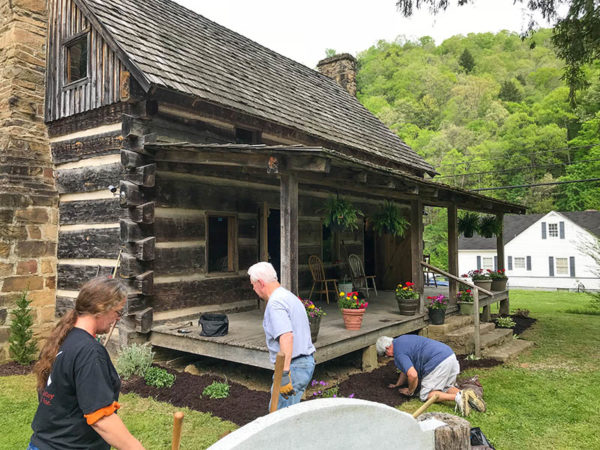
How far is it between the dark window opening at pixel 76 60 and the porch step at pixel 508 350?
28.6 ft

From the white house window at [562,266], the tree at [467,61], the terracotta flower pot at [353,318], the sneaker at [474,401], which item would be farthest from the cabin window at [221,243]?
the tree at [467,61]

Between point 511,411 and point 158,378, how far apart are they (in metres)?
4.47

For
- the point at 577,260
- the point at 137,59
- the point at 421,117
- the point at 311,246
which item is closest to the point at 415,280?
the point at 311,246

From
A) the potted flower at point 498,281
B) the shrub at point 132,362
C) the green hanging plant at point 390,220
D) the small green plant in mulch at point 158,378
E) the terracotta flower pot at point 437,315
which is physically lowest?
the small green plant in mulch at point 158,378

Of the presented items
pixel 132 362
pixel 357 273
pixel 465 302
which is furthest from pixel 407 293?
pixel 132 362

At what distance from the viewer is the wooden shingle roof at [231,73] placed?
724cm

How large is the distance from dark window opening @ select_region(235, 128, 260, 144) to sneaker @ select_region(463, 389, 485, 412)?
542cm

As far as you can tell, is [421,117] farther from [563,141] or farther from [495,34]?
[495,34]

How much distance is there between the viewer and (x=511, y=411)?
18.3ft

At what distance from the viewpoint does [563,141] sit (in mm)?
38469

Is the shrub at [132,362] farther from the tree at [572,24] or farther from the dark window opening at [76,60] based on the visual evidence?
the tree at [572,24]

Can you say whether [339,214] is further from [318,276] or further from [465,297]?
[465,297]

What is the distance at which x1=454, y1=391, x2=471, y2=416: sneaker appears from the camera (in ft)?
17.8

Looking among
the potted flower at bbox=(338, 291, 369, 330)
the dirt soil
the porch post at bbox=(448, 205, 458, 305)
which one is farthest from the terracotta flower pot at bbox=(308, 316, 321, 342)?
the porch post at bbox=(448, 205, 458, 305)
